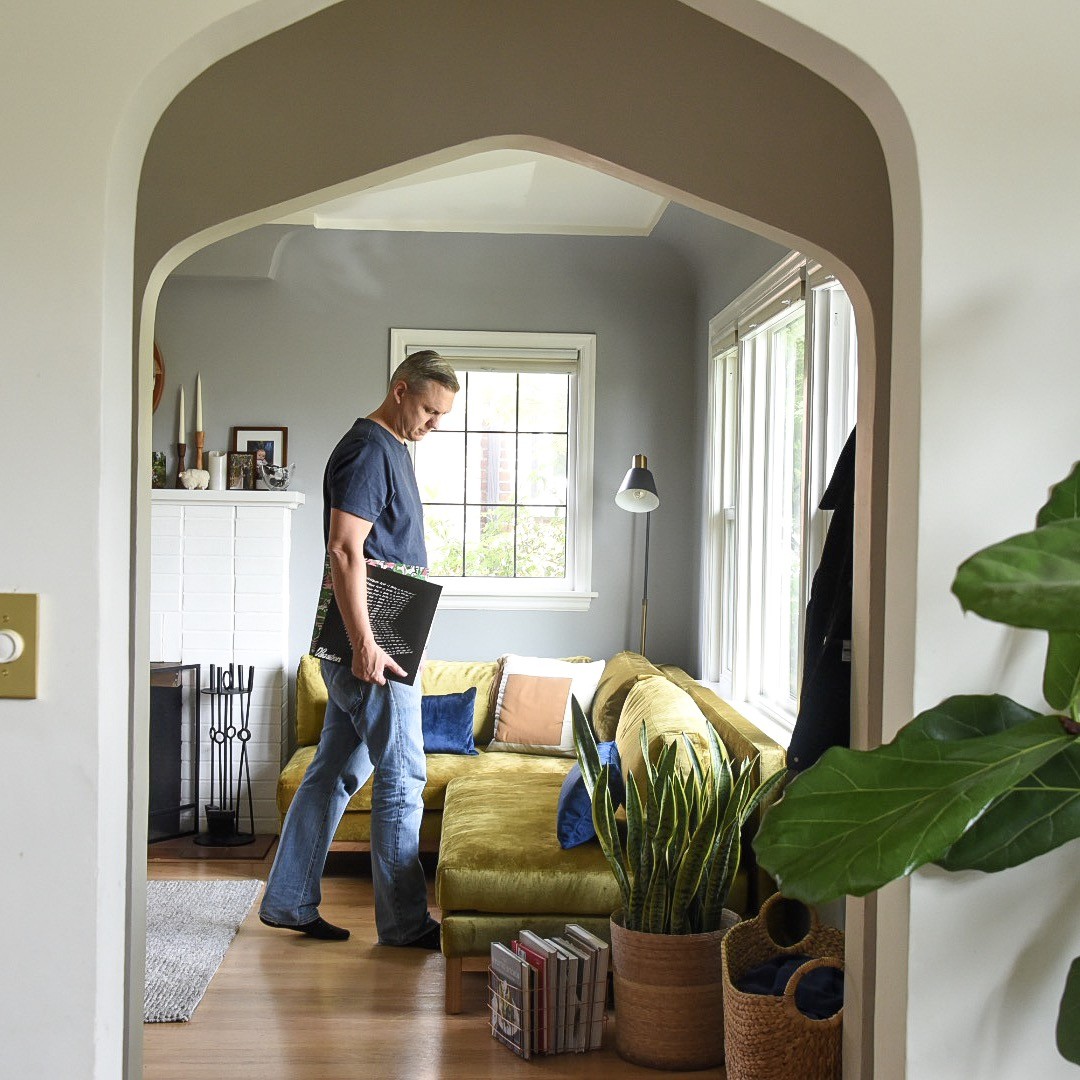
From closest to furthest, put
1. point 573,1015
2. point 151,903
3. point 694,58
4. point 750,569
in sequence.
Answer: point 694,58, point 573,1015, point 151,903, point 750,569

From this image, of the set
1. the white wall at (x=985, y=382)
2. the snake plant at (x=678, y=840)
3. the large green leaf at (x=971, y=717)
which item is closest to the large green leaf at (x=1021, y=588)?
the large green leaf at (x=971, y=717)

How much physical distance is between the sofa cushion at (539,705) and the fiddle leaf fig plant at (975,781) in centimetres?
389

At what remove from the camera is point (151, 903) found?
4297mm

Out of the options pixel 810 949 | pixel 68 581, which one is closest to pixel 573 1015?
pixel 810 949

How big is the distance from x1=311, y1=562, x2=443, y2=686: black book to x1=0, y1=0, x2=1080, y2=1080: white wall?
2.01 m

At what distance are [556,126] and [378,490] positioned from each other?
1632 mm

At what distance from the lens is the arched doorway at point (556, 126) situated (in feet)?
6.30

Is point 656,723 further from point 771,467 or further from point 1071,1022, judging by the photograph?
point 1071,1022

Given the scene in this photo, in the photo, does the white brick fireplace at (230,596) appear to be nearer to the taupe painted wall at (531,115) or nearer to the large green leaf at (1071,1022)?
the taupe painted wall at (531,115)

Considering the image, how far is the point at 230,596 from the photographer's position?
18.1 ft

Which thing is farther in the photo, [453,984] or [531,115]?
[453,984]

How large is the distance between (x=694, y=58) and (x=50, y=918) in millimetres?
1610

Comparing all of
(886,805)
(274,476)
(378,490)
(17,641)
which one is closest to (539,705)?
(274,476)

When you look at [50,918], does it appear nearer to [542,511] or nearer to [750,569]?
[750,569]
